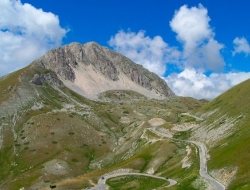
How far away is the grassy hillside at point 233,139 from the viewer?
85.1 metres

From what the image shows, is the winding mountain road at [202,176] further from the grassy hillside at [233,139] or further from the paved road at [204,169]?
the grassy hillside at [233,139]

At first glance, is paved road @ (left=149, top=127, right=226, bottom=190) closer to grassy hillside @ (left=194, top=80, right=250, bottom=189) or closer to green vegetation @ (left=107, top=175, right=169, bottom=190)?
grassy hillside @ (left=194, top=80, right=250, bottom=189)

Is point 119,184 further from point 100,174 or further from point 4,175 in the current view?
point 4,175

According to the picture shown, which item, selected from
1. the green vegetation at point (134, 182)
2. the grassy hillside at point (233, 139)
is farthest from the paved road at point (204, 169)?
the green vegetation at point (134, 182)

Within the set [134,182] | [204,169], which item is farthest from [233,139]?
[134,182]

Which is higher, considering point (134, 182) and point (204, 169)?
point (134, 182)

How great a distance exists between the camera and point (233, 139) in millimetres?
123812

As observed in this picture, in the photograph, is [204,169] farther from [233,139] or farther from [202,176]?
[233,139]

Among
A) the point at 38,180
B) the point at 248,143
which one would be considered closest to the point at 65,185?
the point at 38,180

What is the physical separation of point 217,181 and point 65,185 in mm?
66627

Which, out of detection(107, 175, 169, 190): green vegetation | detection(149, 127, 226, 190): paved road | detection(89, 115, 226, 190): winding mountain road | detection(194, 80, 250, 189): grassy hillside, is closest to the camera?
detection(194, 80, 250, 189): grassy hillside

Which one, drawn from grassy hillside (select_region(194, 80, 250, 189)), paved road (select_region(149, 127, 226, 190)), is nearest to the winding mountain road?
paved road (select_region(149, 127, 226, 190))

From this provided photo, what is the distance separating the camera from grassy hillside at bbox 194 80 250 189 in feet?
279

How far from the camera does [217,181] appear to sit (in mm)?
90312
